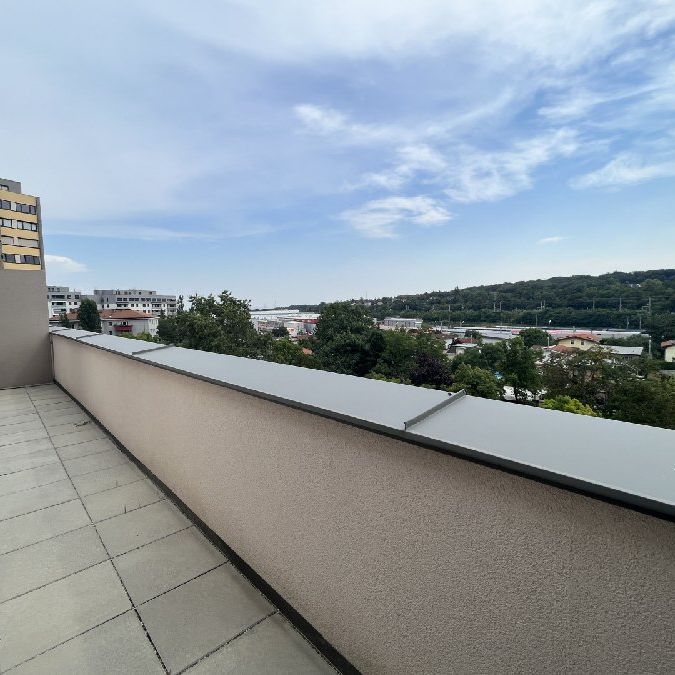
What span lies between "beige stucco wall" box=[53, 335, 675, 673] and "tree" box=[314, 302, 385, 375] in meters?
30.7

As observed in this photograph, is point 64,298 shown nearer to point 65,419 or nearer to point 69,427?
point 65,419

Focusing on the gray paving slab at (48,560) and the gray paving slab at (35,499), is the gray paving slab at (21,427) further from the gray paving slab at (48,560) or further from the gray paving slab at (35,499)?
the gray paving slab at (48,560)

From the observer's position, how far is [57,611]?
156 centimetres

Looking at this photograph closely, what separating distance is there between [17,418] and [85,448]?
188 cm

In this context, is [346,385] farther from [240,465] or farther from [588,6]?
[588,6]

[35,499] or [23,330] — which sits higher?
[23,330]

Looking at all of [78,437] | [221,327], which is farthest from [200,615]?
[221,327]

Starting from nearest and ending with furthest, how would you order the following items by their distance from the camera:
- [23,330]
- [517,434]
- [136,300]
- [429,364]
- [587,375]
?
[517,434], [23,330], [587,375], [429,364], [136,300]

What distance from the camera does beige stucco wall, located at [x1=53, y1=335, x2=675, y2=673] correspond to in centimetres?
67

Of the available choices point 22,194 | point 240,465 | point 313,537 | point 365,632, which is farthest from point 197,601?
point 22,194

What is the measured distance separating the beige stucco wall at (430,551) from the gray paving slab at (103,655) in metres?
0.51

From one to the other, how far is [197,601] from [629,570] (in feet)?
5.68

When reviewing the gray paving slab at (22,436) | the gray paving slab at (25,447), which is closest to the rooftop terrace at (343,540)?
the gray paving slab at (25,447)

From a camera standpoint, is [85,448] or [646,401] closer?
[85,448]
